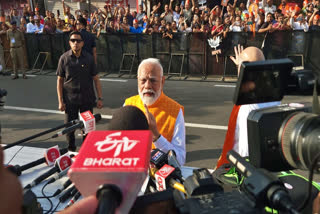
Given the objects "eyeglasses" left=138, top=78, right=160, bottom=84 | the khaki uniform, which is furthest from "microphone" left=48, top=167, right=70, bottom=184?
the khaki uniform

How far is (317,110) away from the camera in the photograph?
1.27 m

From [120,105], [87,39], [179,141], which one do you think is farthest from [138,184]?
[120,105]

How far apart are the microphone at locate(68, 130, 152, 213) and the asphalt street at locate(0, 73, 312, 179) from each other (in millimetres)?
3765

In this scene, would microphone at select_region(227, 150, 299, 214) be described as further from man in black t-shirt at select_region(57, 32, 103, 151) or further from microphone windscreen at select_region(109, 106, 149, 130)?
man in black t-shirt at select_region(57, 32, 103, 151)

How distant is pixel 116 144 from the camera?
104 cm

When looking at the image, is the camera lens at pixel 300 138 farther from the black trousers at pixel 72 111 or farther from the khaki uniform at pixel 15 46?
the khaki uniform at pixel 15 46

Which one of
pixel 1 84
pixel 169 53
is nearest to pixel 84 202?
pixel 169 53

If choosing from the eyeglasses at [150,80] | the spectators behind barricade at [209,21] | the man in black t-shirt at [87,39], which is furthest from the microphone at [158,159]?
the spectators behind barricade at [209,21]

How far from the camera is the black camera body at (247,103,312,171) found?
126 cm

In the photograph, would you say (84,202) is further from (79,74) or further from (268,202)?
(79,74)

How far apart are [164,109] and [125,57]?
8.73m

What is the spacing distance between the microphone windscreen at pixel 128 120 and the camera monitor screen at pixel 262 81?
550mm

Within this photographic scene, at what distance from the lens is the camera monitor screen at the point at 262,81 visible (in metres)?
1.26

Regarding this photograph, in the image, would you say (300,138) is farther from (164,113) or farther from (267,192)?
(164,113)
